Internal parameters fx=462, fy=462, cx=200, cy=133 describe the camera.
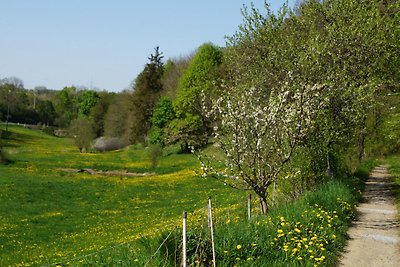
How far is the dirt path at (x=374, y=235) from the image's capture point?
1070 cm

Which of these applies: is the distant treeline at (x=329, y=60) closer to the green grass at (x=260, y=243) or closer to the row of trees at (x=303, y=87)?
the row of trees at (x=303, y=87)

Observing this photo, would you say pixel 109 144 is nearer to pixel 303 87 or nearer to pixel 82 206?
pixel 82 206

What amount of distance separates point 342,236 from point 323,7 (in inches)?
491

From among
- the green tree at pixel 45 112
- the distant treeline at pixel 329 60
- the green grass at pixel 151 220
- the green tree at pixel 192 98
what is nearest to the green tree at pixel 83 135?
the green grass at pixel 151 220

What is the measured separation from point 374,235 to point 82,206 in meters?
24.0

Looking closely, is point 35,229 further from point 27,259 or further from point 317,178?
point 317,178

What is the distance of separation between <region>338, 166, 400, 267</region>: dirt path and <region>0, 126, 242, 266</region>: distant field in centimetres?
690

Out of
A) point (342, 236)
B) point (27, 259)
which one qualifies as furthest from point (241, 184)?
point (27, 259)

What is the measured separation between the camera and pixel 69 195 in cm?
3722

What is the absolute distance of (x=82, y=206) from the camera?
3281 centimetres

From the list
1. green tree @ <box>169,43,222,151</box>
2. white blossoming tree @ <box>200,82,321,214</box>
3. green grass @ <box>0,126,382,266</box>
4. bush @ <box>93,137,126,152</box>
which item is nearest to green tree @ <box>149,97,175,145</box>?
green tree @ <box>169,43,222,151</box>

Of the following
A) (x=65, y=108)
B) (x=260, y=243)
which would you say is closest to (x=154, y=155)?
(x=260, y=243)

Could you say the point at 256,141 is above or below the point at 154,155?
above

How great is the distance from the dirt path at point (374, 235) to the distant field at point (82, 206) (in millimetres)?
6899
